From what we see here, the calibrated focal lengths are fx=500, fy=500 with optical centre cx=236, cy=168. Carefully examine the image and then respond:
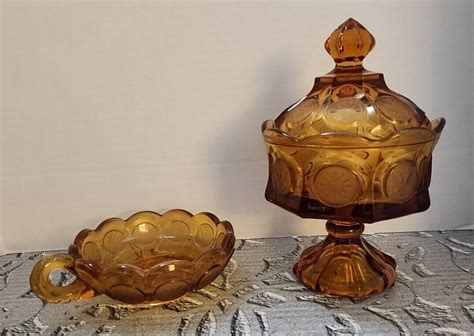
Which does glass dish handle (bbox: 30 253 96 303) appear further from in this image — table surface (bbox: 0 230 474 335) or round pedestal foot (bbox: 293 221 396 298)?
round pedestal foot (bbox: 293 221 396 298)

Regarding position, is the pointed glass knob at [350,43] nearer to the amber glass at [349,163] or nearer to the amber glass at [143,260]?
the amber glass at [349,163]

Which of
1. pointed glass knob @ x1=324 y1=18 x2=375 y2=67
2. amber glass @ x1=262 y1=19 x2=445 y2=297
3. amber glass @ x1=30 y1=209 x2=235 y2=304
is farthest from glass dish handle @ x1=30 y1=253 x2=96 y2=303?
pointed glass knob @ x1=324 y1=18 x2=375 y2=67

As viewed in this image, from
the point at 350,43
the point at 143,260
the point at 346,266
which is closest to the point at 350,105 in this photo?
the point at 350,43

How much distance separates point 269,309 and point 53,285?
19 centimetres

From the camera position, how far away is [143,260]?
1.77 feet

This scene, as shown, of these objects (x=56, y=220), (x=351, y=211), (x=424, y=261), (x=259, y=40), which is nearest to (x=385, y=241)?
(x=424, y=261)

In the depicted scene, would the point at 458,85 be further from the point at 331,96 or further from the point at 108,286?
the point at 108,286

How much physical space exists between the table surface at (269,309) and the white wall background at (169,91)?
0.39 feet

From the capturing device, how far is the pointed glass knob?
20.2 inches

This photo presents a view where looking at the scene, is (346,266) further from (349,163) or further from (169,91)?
(169,91)

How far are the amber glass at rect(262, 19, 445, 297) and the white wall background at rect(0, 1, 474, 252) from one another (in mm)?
118

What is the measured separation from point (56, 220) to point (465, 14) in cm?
59

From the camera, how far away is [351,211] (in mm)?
471

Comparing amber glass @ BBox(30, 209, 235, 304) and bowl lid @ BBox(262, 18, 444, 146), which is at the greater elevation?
bowl lid @ BBox(262, 18, 444, 146)
